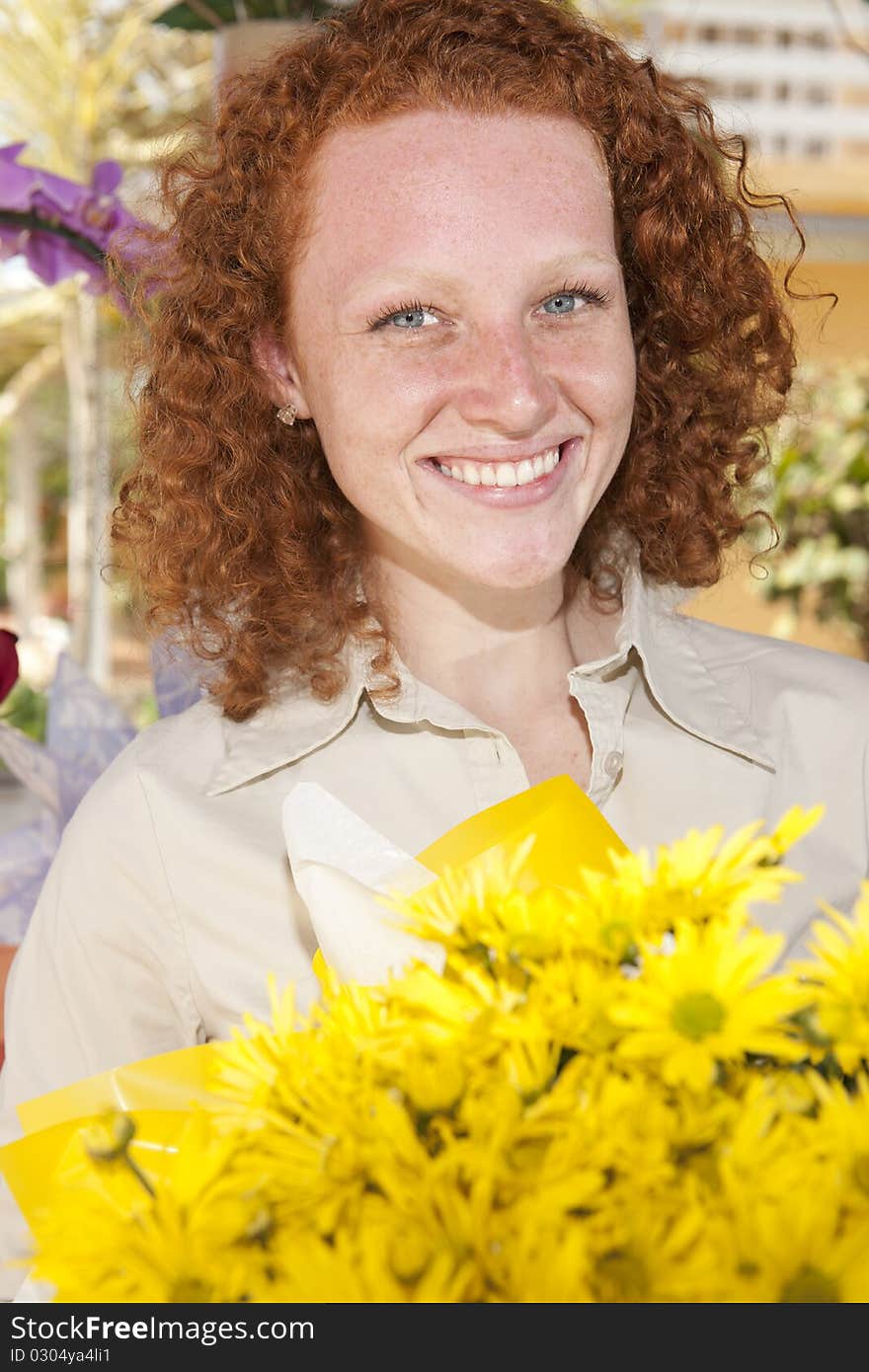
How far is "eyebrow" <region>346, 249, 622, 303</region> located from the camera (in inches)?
34.7

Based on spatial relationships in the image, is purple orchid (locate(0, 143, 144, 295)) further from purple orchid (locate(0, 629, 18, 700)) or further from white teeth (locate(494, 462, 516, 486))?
white teeth (locate(494, 462, 516, 486))

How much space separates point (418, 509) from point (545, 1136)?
0.57 m

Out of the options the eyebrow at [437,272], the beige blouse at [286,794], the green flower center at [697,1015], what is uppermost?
the eyebrow at [437,272]

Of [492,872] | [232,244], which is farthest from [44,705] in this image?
[492,872]

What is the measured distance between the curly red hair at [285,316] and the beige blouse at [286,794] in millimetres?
53

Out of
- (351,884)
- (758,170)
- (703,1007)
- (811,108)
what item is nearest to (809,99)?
(811,108)

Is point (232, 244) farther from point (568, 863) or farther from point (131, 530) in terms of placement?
point (568, 863)

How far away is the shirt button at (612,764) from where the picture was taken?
101 centimetres

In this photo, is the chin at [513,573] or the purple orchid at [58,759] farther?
the purple orchid at [58,759]

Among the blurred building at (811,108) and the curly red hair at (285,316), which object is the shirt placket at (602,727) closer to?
the curly red hair at (285,316)

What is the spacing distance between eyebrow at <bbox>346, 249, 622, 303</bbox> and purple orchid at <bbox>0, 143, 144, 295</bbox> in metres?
0.37

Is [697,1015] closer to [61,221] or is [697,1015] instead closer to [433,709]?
[433,709]

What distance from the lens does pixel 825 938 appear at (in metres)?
0.45

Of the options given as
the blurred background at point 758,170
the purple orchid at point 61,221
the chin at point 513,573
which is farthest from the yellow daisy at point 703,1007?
the blurred background at point 758,170
